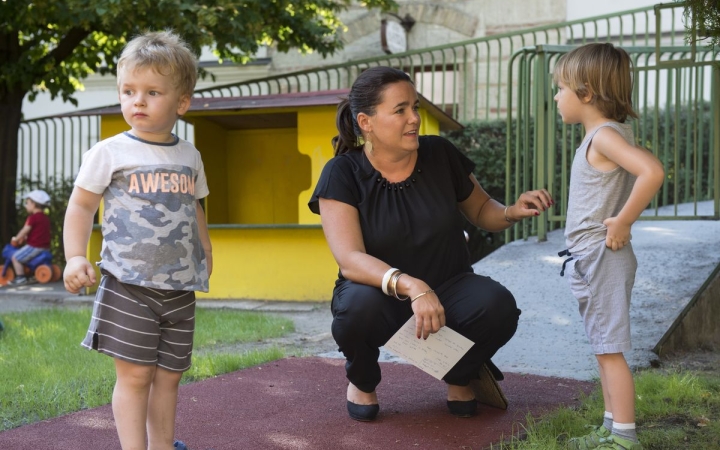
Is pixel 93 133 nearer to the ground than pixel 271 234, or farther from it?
farther from it

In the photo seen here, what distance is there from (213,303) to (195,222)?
5.16m

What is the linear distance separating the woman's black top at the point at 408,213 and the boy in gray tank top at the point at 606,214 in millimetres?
554

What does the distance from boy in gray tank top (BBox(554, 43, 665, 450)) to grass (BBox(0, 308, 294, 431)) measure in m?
2.19

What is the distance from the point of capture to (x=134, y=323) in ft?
9.18

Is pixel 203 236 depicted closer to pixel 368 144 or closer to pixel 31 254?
pixel 368 144

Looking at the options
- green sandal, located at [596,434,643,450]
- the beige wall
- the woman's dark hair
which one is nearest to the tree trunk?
the beige wall

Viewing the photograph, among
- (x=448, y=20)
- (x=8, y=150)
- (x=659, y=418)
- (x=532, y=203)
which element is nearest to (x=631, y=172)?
(x=532, y=203)

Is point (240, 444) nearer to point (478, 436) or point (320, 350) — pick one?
point (478, 436)

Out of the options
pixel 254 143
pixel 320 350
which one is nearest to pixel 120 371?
pixel 320 350

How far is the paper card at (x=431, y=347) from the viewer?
323 centimetres

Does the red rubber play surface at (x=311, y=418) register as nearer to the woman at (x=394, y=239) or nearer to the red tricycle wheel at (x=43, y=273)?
the woman at (x=394, y=239)

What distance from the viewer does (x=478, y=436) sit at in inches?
127

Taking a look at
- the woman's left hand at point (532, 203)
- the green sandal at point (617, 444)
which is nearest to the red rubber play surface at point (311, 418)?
the green sandal at point (617, 444)

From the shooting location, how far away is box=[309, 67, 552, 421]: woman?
3361mm
